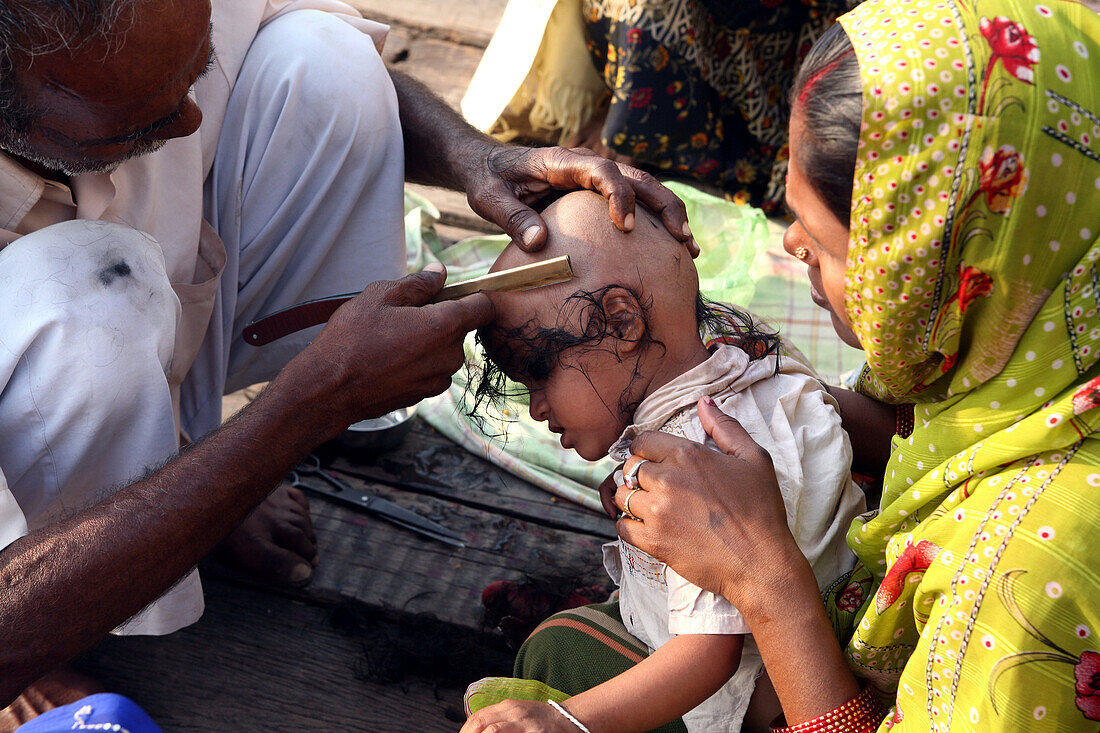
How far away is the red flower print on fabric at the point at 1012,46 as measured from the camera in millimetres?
1107

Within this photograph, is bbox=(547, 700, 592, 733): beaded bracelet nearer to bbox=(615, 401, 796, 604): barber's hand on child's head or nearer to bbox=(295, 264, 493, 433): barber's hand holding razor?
bbox=(615, 401, 796, 604): barber's hand on child's head

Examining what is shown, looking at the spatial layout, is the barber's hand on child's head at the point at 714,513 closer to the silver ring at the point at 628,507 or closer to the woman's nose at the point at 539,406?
the silver ring at the point at 628,507

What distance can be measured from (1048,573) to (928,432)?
0.33m

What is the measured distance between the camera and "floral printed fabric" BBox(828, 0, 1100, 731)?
111cm

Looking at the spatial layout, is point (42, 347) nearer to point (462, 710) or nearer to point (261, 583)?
point (261, 583)

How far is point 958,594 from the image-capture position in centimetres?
120

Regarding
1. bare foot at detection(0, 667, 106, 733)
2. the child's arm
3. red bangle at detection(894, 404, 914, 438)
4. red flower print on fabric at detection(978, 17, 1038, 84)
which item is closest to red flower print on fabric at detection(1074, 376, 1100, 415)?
red flower print on fabric at detection(978, 17, 1038, 84)

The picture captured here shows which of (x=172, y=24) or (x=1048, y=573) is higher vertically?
(x=1048, y=573)

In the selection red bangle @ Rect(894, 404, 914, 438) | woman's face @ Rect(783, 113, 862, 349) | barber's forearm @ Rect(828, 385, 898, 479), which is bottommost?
barber's forearm @ Rect(828, 385, 898, 479)

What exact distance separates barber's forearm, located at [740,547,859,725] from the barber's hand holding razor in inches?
29.3

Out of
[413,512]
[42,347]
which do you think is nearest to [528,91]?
[413,512]

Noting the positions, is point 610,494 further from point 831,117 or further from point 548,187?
point 831,117

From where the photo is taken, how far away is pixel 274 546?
→ 223 cm

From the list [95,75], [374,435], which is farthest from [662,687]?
[95,75]
